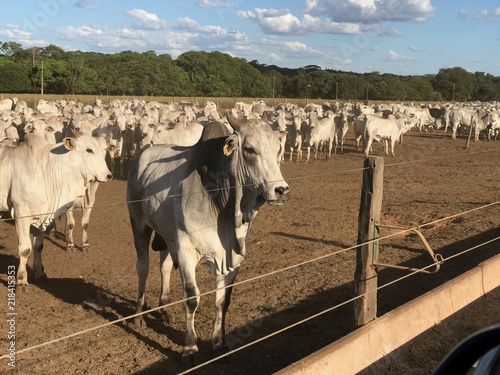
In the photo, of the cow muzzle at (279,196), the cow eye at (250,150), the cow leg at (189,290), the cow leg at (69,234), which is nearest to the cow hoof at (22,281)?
the cow leg at (69,234)

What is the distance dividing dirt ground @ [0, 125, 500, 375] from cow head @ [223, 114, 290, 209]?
753 millimetres

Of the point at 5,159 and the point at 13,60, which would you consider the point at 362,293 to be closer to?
the point at 5,159

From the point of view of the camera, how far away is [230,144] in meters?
5.16

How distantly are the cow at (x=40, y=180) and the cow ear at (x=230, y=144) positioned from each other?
3.37 metres

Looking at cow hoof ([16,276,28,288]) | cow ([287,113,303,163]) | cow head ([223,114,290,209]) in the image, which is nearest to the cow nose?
cow head ([223,114,290,209])

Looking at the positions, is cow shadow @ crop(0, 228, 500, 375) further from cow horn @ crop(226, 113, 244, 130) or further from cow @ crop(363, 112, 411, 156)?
cow @ crop(363, 112, 411, 156)

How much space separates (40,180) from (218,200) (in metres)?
3.69

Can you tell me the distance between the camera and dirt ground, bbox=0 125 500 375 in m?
5.45

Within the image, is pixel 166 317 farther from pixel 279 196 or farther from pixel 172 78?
pixel 172 78

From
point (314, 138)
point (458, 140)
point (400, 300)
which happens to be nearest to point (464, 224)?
point (400, 300)

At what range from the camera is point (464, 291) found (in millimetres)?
5516

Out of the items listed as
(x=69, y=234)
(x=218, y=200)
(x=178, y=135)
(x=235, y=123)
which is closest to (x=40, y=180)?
(x=69, y=234)

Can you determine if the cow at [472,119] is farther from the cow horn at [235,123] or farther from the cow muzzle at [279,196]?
the cow muzzle at [279,196]

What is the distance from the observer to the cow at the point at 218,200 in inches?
205
